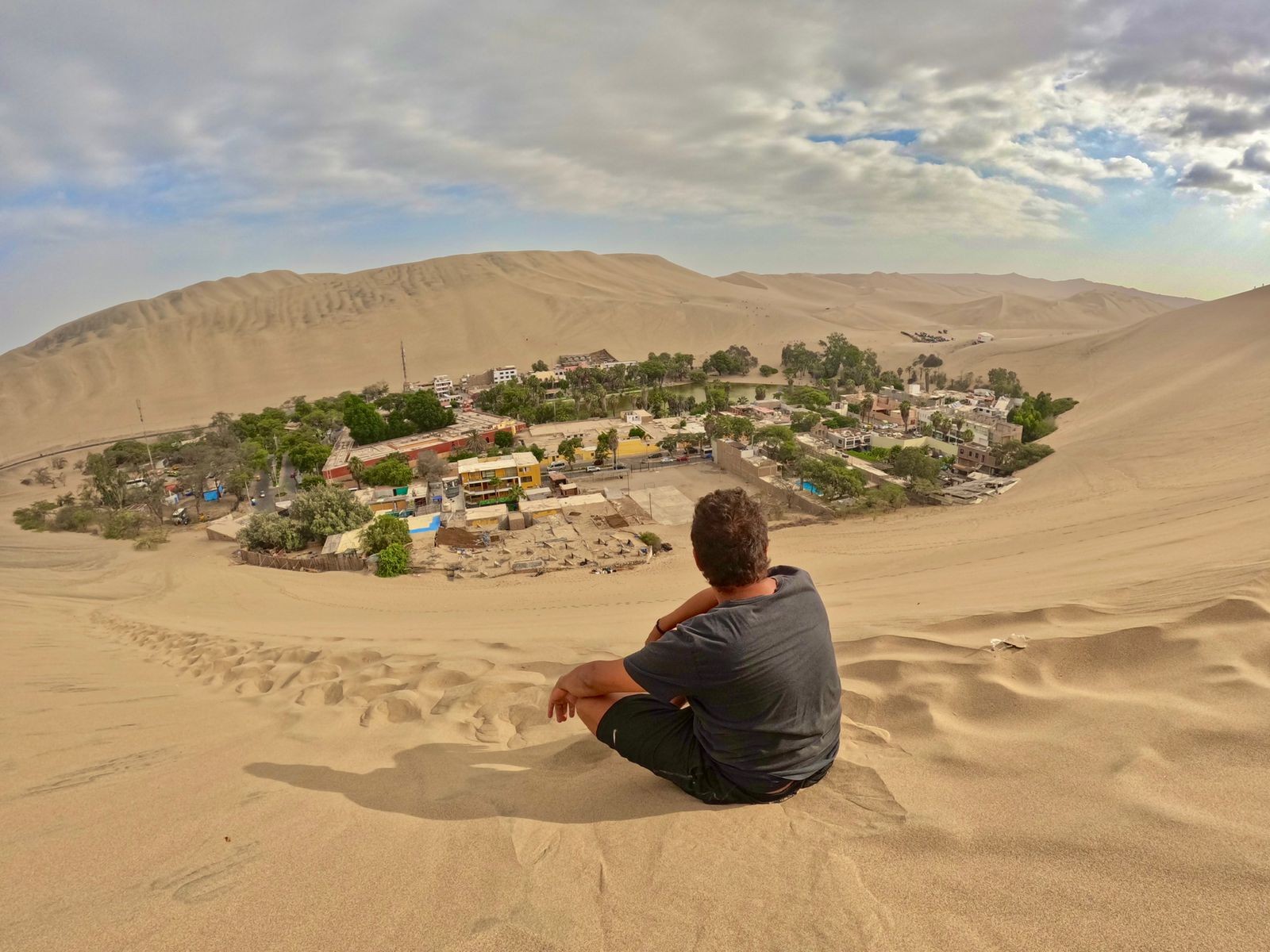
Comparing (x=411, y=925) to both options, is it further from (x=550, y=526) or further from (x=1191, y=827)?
(x=550, y=526)

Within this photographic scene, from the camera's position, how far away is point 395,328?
81000 millimetres

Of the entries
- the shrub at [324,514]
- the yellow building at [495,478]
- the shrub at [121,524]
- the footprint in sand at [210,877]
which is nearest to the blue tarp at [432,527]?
the shrub at [324,514]

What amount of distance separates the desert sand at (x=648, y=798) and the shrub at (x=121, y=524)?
698 inches

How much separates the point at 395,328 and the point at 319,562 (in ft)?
237

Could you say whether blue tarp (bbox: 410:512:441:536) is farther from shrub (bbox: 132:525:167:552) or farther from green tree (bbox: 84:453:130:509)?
green tree (bbox: 84:453:130:509)

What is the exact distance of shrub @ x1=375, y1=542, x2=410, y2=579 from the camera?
1502 centimetres

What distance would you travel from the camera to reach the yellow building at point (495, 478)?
24.9 meters

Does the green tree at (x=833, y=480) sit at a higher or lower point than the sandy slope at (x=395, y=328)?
lower

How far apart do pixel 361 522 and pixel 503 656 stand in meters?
15.9

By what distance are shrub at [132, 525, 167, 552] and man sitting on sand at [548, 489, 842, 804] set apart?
19.7 m

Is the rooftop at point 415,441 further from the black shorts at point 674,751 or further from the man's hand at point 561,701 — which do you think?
the black shorts at point 674,751

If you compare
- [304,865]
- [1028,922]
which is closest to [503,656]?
[304,865]

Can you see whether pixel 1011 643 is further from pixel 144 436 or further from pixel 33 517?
pixel 144 436

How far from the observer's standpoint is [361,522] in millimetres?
18953
